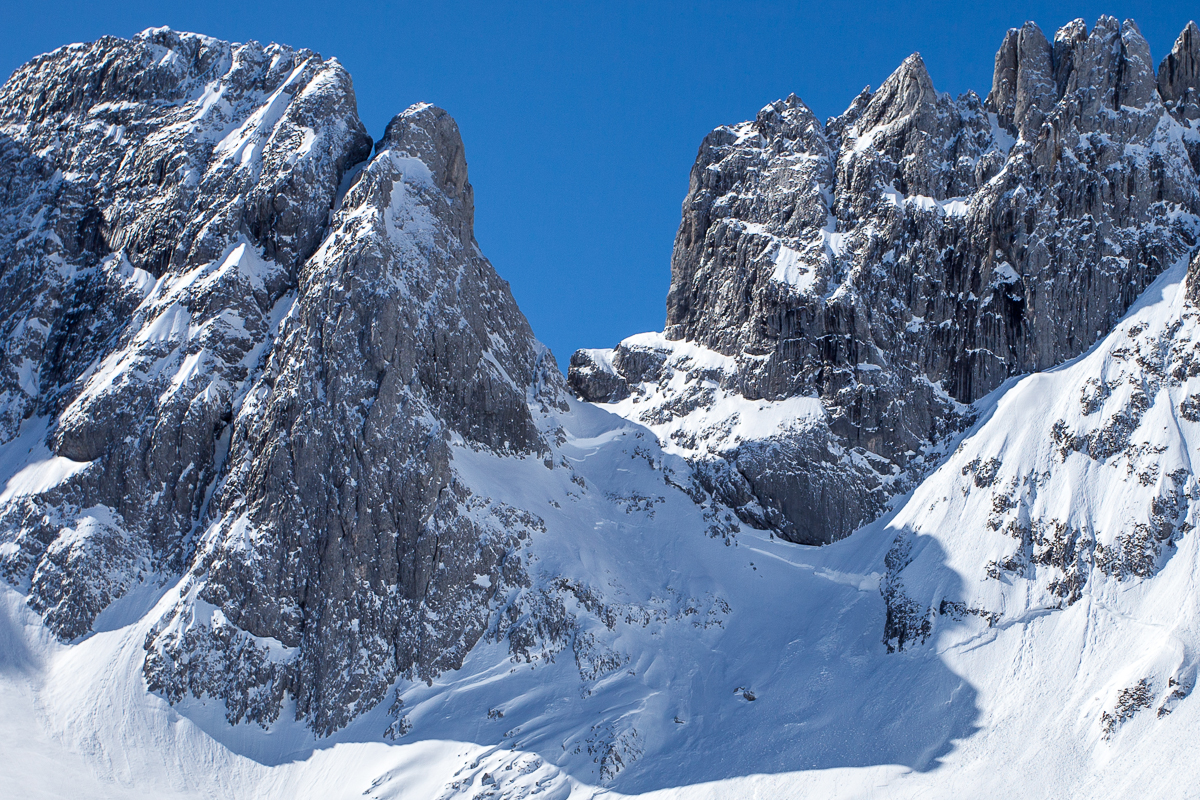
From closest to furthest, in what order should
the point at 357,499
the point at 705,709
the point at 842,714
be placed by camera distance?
the point at 842,714, the point at 705,709, the point at 357,499

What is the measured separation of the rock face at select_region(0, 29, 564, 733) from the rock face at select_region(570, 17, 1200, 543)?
19.0 meters

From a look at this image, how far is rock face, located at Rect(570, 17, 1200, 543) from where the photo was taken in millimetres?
94875

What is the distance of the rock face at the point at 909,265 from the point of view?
94.9 metres

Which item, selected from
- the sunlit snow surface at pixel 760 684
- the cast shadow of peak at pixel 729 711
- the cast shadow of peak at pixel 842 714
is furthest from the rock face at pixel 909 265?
the cast shadow of peak at pixel 729 711

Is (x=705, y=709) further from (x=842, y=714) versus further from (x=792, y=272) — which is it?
(x=792, y=272)

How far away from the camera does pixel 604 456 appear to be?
339 ft

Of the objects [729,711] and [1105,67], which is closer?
[729,711]

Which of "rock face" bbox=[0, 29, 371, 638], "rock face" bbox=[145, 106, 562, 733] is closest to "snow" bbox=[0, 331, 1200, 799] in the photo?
"rock face" bbox=[145, 106, 562, 733]

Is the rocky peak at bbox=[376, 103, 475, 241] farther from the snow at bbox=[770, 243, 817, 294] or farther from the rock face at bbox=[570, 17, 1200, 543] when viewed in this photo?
the snow at bbox=[770, 243, 817, 294]

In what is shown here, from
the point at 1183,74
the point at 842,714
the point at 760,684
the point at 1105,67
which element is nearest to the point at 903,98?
the point at 1105,67

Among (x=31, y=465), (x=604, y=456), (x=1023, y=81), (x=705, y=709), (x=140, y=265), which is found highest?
(x=140, y=265)

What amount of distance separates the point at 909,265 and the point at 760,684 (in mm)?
45790

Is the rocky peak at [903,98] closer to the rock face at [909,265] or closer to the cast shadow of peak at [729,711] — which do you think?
the rock face at [909,265]

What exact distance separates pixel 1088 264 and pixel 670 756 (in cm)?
5769
